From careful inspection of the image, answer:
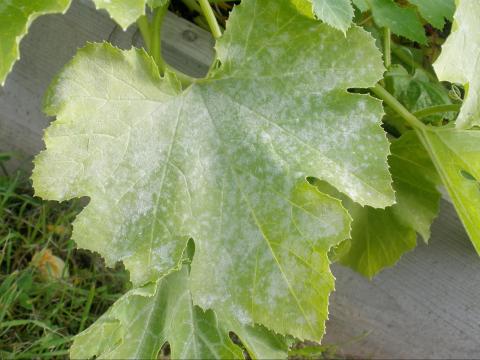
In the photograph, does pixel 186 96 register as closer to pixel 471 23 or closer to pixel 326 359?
pixel 471 23

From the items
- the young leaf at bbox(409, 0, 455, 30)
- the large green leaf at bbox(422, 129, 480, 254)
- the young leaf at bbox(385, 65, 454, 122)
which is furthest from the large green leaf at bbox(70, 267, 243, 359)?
the young leaf at bbox(409, 0, 455, 30)

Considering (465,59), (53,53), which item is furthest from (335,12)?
(53,53)

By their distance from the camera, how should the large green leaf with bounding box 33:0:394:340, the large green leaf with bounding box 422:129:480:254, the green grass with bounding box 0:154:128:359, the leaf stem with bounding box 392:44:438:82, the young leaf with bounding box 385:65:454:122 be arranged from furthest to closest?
the green grass with bounding box 0:154:128:359 → the leaf stem with bounding box 392:44:438:82 → the young leaf with bounding box 385:65:454:122 → the large green leaf with bounding box 422:129:480:254 → the large green leaf with bounding box 33:0:394:340

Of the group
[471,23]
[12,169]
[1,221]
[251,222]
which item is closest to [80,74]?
[251,222]

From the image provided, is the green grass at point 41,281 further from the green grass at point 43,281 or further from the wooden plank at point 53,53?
the wooden plank at point 53,53

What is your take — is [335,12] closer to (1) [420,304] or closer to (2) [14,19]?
(2) [14,19]

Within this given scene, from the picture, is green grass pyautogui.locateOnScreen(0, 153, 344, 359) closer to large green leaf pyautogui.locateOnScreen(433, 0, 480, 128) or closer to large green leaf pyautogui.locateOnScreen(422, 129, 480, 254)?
large green leaf pyautogui.locateOnScreen(422, 129, 480, 254)
